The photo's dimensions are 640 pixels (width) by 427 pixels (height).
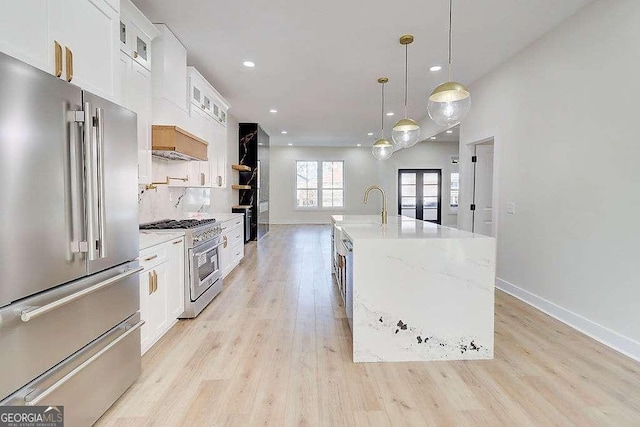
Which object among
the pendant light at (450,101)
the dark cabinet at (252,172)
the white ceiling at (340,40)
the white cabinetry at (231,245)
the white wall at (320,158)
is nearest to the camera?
the pendant light at (450,101)

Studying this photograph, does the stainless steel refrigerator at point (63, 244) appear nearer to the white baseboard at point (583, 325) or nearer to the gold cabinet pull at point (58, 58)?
the gold cabinet pull at point (58, 58)

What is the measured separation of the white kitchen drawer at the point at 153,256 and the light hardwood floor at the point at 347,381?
0.69 metres

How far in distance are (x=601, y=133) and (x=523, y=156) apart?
1061mm

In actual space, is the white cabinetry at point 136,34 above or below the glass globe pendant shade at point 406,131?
above

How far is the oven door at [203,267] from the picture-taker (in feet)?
10.8

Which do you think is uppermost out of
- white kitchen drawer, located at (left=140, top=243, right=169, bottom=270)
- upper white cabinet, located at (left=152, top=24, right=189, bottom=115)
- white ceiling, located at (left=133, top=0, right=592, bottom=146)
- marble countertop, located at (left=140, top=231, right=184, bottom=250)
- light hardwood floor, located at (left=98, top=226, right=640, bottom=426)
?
white ceiling, located at (left=133, top=0, right=592, bottom=146)

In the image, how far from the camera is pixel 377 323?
2.51 metres

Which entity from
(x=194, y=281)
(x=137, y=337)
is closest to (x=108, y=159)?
(x=137, y=337)

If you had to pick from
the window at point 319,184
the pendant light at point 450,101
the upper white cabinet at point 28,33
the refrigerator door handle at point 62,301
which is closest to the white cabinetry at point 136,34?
the upper white cabinet at point 28,33

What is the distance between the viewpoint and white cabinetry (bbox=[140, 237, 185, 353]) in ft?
8.32

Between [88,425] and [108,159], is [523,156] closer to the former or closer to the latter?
[108,159]

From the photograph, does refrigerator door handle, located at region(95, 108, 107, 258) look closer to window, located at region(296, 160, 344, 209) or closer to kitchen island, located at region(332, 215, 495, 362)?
kitchen island, located at region(332, 215, 495, 362)

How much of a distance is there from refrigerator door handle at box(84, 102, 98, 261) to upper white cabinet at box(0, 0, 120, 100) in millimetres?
318

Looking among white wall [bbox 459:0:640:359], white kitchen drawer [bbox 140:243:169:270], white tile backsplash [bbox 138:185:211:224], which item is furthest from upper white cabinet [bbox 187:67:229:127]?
white wall [bbox 459:0:640:359]
